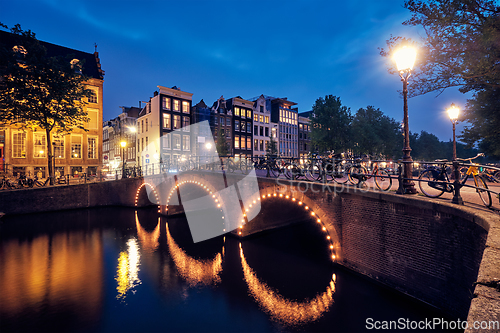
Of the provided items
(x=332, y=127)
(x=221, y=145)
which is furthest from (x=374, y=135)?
(x=221, y=145)

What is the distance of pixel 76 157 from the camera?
29844 millimetres

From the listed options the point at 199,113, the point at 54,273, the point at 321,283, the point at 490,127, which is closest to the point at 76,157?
the point at 199,113

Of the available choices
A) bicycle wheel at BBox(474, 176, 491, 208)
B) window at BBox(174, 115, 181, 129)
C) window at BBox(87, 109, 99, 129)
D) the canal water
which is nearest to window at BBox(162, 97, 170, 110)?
window at BBox(174, 115, 181, 129)

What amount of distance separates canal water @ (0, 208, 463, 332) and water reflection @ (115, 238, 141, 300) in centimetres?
4

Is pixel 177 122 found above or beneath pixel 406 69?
above

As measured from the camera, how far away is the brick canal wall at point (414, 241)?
17.2 feet

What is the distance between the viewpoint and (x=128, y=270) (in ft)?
36.8

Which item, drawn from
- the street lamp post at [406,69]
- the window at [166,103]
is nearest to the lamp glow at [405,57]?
the street lamp post at [406,69]

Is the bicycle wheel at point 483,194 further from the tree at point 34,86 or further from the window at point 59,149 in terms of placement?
the window at point 59,149

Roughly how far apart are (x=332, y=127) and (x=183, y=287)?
29388 mm

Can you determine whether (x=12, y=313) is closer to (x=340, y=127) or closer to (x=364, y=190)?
(x=364, y=190)

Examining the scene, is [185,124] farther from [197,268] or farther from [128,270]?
[197,268]

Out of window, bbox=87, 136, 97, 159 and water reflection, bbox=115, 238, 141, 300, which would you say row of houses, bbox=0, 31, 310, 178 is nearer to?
window, bbox=87, 136, 97, 159

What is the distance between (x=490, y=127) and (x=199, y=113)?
36.0 m
